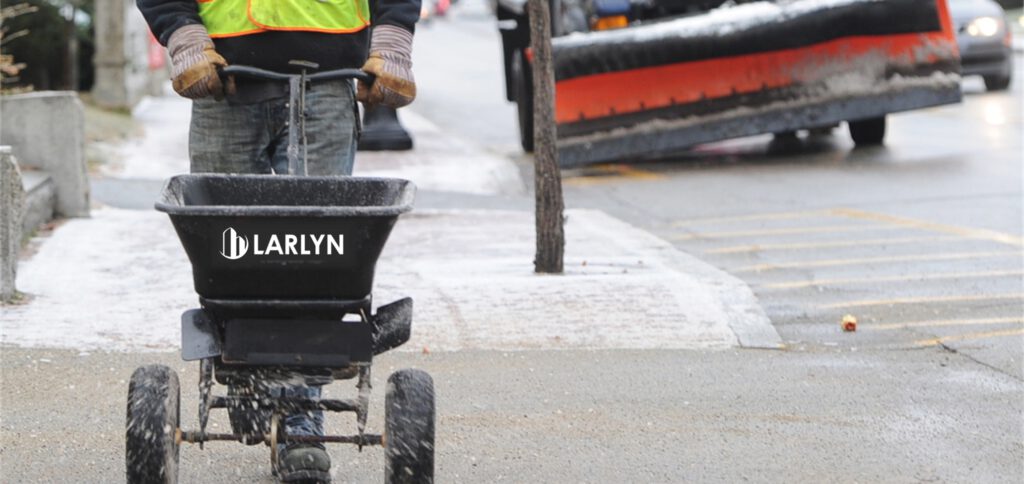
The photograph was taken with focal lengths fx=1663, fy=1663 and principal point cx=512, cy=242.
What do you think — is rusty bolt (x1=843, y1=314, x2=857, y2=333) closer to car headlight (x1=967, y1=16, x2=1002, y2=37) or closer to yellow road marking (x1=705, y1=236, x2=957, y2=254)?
yellow road marking (x1=705, y1=236, x2=957, y2=254)

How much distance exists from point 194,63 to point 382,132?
9.61 metres

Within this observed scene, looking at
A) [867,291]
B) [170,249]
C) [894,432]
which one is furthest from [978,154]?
[894,432]

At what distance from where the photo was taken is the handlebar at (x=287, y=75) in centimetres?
438

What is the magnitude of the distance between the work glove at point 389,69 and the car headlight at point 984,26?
15598 millimetres

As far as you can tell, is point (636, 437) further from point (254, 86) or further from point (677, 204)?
point (677, 204)

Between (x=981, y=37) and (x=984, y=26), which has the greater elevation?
(x=984, y=26)

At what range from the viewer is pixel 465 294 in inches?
293

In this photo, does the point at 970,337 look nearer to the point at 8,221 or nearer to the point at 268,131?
the point at 268,131

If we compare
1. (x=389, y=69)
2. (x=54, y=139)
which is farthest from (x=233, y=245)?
(x=54, y=139)

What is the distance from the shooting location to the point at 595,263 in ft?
28.1

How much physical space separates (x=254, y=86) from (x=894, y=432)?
2364mm

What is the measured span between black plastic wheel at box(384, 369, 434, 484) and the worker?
35 centimetres

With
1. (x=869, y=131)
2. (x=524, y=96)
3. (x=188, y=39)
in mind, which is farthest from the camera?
(x=869, y=131)

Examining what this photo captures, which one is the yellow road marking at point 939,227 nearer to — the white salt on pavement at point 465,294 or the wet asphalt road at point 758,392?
the wet asphalt road at point 758,392
